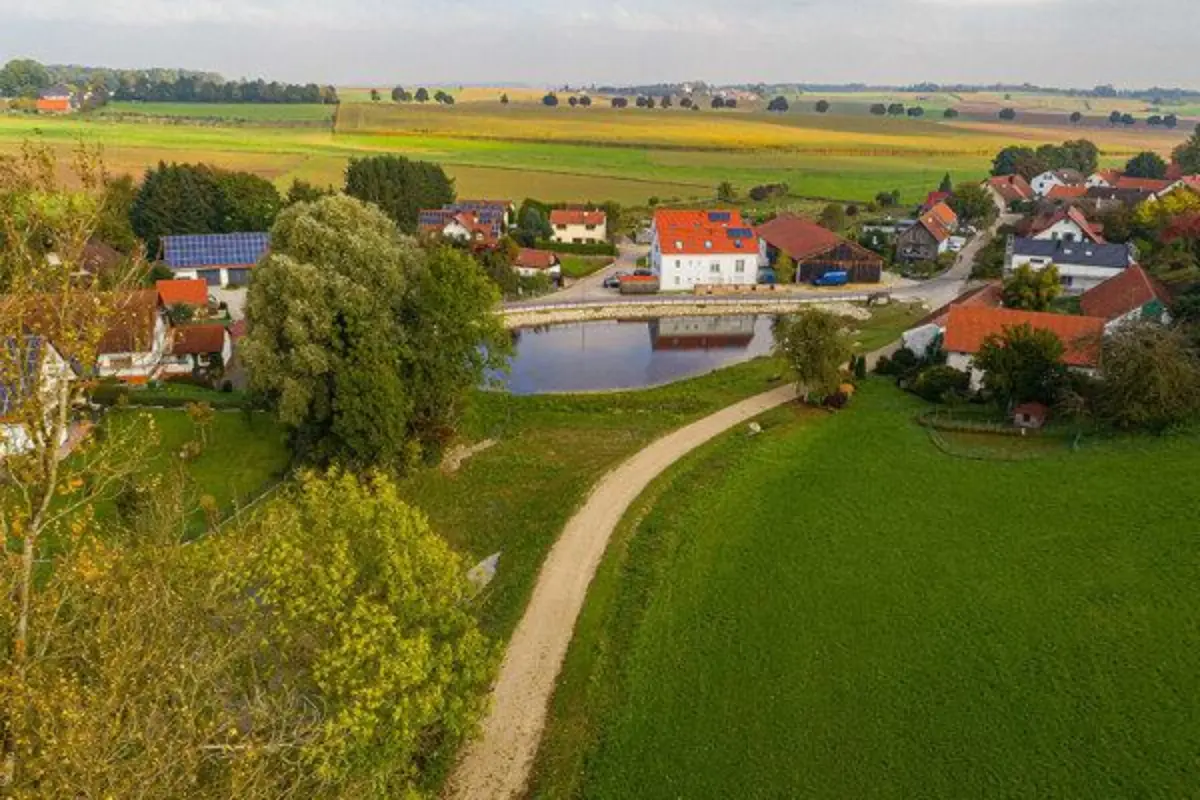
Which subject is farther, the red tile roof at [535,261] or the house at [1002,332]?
the red tile roof at [535,261]

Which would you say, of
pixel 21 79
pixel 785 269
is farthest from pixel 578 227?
pixel 21 79

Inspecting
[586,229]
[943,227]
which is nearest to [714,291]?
[586,229]

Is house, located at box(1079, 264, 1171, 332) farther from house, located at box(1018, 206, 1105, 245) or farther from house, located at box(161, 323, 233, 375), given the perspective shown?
house, located at box(161, 323, 233, 375)

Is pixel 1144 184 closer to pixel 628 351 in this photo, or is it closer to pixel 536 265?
pixel 536 265

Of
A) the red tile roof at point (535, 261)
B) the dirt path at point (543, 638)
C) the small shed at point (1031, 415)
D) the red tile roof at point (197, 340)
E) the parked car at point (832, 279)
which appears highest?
the red tile roof at point (535, 261)

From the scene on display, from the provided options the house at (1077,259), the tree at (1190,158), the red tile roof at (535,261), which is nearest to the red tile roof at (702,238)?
the red tile roof at (535,261)

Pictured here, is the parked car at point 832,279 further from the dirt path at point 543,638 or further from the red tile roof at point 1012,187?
the red tile roof at point 1012,187

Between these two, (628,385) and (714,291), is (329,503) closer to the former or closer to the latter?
(628,385)
